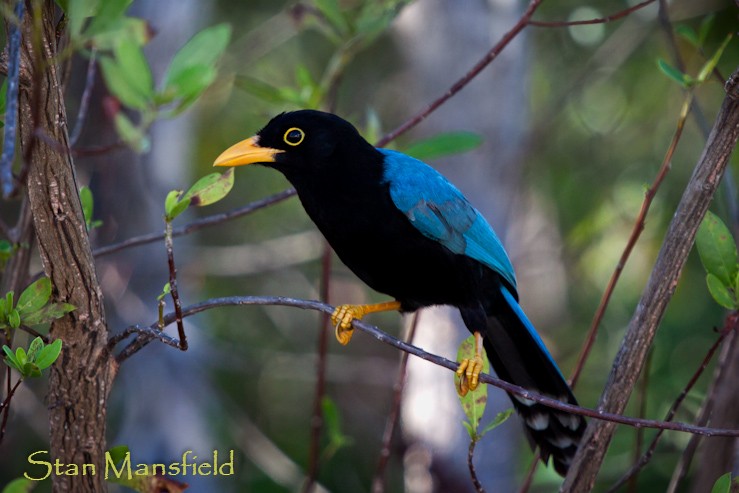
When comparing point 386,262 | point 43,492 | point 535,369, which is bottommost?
point 43,492

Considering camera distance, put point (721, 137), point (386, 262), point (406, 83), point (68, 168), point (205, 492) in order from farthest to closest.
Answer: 1. point (406, 83)
2. point (205, 492)
3. point (386, 262)
4. point (721, 137)
5. point (68, 168)

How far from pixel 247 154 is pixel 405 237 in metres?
0.83

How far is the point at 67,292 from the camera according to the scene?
2520 millimetres

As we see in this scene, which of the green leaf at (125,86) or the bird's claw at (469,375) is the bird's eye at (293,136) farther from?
the green leaf at (125,86)

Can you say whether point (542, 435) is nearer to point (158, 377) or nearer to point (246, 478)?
point (158, 377)

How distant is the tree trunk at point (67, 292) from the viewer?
2.34m

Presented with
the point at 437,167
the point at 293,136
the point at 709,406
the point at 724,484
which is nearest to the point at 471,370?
the point at 709,406

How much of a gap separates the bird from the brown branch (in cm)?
94

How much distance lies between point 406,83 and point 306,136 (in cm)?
257

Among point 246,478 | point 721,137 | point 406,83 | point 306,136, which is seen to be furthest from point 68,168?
point 246,478

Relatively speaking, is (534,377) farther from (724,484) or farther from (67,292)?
(67,292)

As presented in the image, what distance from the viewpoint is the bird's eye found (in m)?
3.96

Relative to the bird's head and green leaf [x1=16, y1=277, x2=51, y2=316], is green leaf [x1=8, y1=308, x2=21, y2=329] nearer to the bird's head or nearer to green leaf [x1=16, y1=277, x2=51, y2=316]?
green leaf [x1=16, y1=277, x2=51, y2=316]

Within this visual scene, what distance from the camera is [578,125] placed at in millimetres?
9484
